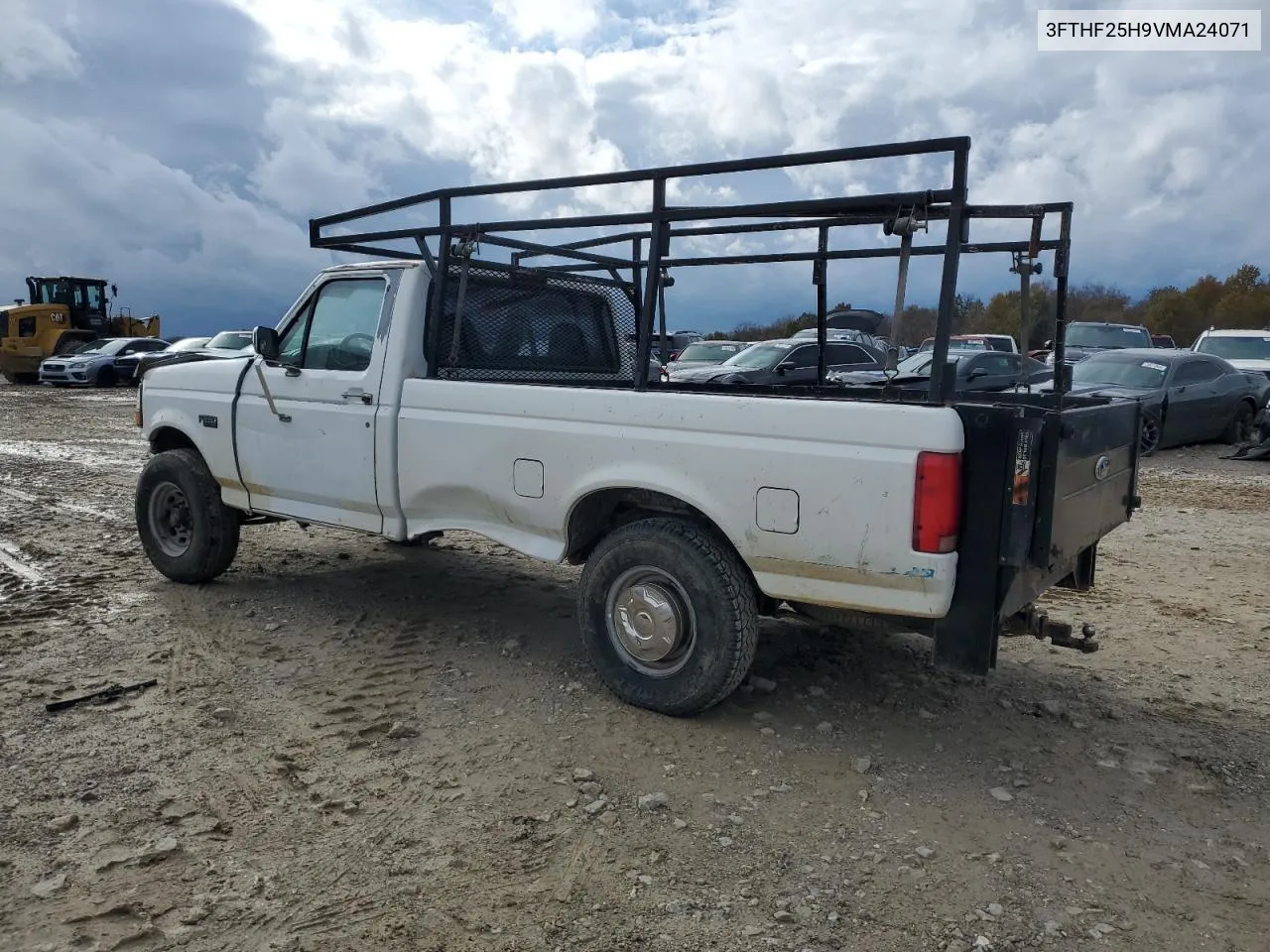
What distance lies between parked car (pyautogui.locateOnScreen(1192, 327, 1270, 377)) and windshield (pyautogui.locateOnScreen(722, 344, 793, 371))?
7.00 metres

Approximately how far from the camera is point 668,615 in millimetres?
4070

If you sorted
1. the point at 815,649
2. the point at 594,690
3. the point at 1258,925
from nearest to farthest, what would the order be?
the point at 1258,925, the point at 594,690, the point at 815,649

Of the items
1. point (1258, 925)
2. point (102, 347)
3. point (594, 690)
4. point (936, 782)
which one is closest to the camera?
point (1258, 925)

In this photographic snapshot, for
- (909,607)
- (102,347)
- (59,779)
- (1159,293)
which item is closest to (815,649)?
(909,607)

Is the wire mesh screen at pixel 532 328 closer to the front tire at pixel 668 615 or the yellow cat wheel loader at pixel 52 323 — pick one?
the front tire at pixel 668 615

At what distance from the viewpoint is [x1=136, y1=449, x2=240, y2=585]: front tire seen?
5.98m

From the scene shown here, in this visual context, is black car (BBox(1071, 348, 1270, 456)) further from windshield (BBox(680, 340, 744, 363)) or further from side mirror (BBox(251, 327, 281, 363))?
side mirror (BBox(251, 327, 281, 363))

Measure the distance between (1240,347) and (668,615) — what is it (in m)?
16.7

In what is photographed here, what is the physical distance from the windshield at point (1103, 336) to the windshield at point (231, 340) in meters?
16.7

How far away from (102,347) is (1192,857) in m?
29.3

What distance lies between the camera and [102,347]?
88.7 feet

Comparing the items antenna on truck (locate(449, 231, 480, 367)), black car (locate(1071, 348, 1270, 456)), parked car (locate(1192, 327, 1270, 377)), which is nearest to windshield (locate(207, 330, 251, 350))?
black car (locate(1071, 348, 1270, 456))

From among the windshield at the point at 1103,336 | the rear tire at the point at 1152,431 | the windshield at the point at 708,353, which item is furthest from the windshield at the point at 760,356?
the windshield at the point at 1103,336

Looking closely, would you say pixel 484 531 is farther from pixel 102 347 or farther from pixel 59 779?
pixel 102 347
